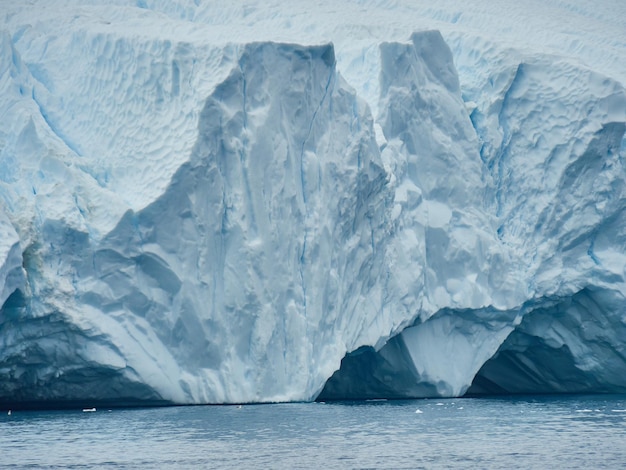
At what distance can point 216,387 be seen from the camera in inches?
792

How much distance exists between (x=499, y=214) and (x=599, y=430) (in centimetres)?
651

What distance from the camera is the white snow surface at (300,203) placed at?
768 inches

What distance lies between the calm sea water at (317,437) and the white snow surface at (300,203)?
0.84 m

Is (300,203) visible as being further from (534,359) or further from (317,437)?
(534,359)

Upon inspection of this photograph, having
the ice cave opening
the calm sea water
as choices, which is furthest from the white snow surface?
the calm sea water

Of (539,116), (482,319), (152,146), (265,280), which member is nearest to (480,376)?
(482,319)

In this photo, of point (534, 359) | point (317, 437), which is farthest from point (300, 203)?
point (534, 359)

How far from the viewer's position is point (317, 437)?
56.7ft

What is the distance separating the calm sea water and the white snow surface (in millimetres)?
838

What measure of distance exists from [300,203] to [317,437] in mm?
5029

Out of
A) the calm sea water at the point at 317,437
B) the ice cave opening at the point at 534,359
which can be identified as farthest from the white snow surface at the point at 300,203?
the calm sea water at the point at 317,437

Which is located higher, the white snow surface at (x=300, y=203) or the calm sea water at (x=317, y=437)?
the white snow surface at (x=300, y=203)

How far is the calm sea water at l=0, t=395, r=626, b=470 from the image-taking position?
49.9 feet

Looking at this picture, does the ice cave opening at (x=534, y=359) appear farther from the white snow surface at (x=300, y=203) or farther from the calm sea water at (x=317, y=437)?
the calm sea water at (x=317, y=437)
